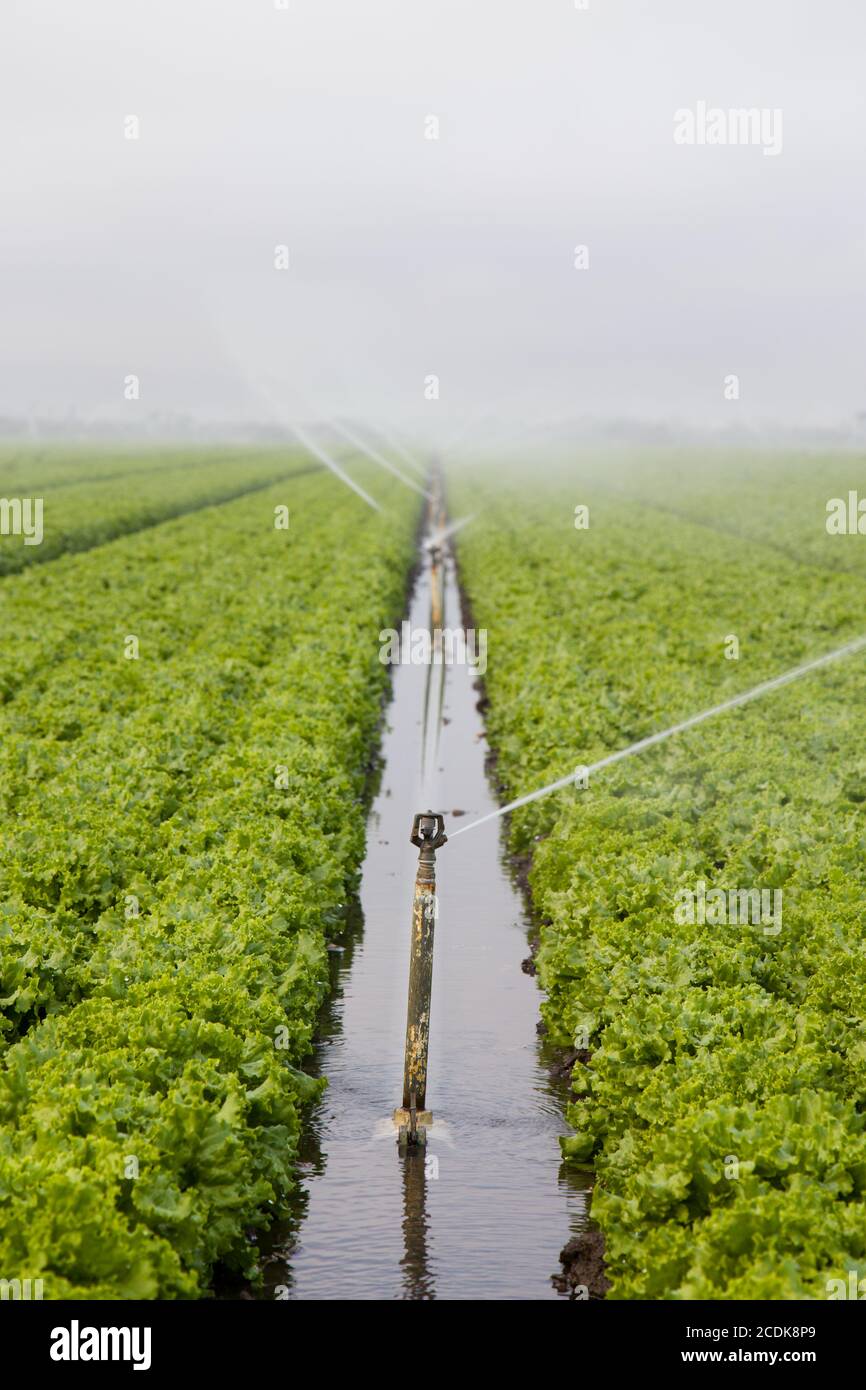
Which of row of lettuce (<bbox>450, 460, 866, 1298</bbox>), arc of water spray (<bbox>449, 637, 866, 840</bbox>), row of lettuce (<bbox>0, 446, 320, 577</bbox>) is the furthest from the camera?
row of lettuce (<bbox>0, 446, 320, 577</bbox>)

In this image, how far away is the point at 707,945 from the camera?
11586 mm

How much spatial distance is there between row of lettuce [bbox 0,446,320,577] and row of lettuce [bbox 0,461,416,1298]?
19.0m

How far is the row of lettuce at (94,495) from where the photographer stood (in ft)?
154

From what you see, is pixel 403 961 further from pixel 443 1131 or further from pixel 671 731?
pixel 671 731

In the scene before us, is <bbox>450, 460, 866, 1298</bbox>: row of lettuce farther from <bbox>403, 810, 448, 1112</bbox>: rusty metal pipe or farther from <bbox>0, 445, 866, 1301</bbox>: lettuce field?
<bbox>403, 810, 448, 1112</bbox>: rusty metal pipe

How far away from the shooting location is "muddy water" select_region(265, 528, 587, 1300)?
9.86 meters

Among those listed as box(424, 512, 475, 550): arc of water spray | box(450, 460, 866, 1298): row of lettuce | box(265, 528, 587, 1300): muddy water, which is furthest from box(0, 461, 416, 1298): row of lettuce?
box(424, 512, 475, 550): arc of water spray

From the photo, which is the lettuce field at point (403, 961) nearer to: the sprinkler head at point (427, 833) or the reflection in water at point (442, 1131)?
the reflection in water at point (442, 1131)

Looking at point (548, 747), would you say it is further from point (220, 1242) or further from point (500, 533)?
point (500, 533)

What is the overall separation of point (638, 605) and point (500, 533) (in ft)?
56.1

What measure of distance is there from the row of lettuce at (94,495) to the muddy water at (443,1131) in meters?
30.3

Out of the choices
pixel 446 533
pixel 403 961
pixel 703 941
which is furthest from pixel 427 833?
pixel 446 533

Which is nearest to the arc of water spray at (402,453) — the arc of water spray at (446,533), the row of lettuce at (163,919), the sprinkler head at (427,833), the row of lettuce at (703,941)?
the arc of water spray at (446,533)
